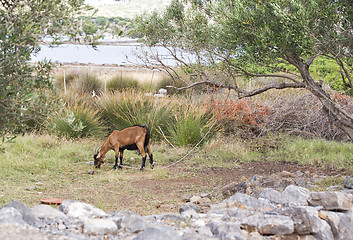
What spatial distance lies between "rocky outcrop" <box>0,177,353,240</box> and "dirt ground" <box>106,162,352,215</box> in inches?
45.0

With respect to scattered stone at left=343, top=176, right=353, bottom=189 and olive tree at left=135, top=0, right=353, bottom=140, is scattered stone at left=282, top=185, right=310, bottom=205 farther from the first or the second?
olive tree at left=135, top=0, right=353, bottom=140

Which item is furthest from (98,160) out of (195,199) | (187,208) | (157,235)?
(157,235)

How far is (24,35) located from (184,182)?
4309 mm

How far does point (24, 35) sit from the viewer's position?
3361 millimetres

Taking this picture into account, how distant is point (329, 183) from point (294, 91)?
5.67m

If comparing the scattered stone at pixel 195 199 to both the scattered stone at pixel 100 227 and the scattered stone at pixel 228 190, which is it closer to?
the scattered stone at pixel 228 190

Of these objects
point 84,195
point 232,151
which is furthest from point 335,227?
point 232,151

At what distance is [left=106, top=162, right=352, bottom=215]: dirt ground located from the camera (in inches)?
222

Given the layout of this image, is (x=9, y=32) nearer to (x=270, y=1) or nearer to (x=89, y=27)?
(x=89, y=27)

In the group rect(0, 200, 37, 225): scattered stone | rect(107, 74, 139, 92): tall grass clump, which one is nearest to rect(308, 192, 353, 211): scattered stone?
rect(0, 200, 37, 225): scattered stone

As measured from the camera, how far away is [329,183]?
603 centimetres

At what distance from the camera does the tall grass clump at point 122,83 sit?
47.9ft

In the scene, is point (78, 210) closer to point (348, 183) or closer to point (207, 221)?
point (207, 221)

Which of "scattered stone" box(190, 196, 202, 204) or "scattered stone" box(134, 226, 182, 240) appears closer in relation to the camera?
"scattered stone" box(134, 226, 182, 240)
